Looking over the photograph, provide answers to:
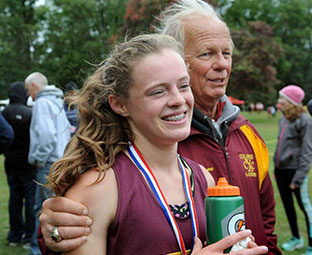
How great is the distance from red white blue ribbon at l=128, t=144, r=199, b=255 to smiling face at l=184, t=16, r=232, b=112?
0.67 meters

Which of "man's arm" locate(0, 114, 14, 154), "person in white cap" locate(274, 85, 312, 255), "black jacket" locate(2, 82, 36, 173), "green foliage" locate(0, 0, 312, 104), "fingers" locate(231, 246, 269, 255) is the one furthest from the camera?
"green foliage" locate(0, 0, 312, 104)

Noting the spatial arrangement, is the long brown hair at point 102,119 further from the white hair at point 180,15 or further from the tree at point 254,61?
the tree at point 254,61

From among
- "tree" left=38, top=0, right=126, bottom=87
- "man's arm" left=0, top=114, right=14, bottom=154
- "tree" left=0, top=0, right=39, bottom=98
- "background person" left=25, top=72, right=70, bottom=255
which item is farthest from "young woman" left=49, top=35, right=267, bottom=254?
"tree" left=0, top=0, right=39, bottom=98

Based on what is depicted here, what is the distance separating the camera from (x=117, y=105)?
1818 millimetres

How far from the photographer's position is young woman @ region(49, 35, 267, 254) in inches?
62.0

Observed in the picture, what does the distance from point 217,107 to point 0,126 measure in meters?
3.62

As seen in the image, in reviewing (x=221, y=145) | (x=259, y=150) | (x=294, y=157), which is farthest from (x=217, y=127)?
(x=294, y=157)

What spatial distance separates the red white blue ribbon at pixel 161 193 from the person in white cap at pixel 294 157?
15.1 ft

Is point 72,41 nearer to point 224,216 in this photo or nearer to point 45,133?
point 45,133

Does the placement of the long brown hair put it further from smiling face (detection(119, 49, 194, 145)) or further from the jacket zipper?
the jacket zipper

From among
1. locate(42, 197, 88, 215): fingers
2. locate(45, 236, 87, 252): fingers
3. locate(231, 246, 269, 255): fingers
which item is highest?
locate(42, 197, 88, 215): fingers

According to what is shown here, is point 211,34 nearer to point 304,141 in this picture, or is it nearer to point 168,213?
point 168,213

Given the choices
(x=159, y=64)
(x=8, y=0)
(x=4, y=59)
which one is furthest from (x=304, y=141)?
(x=8, y=0)

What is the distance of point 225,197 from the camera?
1.49 m
